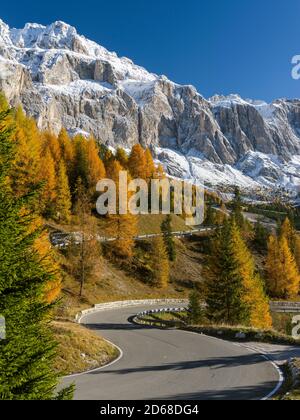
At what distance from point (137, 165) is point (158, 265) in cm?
2886

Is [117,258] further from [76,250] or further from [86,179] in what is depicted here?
[86,179]

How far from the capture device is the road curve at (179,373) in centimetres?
1484

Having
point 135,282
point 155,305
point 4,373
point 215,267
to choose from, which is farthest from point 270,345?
point 135,282

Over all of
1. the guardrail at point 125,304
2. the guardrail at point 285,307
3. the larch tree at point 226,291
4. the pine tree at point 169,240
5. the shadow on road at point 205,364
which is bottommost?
the guardrail at point 285,307

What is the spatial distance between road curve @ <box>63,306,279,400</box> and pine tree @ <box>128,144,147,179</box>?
56.1 meters

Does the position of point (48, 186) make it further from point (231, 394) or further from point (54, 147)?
point (231, 394)

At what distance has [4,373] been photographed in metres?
8.08

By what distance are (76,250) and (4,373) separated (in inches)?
1745

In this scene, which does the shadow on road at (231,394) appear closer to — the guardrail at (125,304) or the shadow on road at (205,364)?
the shadow on road at (205,364)

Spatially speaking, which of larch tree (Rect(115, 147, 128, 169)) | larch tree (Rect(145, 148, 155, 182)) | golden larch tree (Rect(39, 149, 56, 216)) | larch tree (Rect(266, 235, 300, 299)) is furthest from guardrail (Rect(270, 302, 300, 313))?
larch tree (Rect(115, 147, 128, 169))

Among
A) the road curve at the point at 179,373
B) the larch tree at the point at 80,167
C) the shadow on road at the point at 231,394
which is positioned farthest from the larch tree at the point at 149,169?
the shadow on road at the point at 231,394

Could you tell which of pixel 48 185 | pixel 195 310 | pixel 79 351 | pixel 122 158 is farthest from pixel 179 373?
pixel 122 158

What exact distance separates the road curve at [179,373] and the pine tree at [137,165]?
56090 mm

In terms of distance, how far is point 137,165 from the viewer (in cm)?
8319
